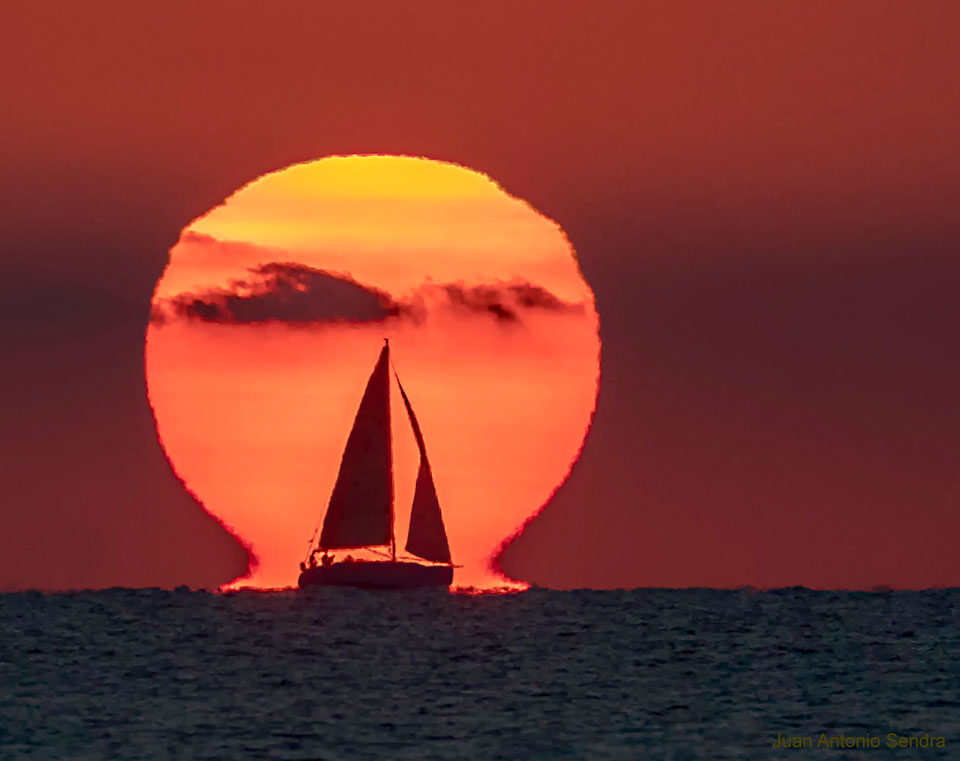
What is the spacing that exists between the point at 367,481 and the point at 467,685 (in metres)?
57.8

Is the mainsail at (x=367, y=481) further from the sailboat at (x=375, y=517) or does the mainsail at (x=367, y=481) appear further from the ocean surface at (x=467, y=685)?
the ocean surface at (x=467, y=685)

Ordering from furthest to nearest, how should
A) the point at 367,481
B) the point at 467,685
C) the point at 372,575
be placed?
the point at 372,575 → the point at 367,481 → the point at 467,685

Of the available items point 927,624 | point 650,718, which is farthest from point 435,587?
point 650,718

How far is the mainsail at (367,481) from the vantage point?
5187 inches

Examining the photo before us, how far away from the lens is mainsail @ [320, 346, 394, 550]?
132m

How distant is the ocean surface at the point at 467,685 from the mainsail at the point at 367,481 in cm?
700

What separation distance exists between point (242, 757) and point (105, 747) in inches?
169

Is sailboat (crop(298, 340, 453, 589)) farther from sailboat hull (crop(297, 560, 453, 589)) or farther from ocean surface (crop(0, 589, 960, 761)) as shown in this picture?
ocean surface (crop(0, 589, 960, 761))

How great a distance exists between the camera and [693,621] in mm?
123000

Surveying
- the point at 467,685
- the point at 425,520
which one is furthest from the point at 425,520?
the point at 467,685

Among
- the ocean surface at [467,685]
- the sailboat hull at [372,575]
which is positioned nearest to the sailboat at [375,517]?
the sailboat hull at [372,575]

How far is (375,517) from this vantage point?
135 m

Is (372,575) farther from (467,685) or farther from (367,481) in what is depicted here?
(467,685)

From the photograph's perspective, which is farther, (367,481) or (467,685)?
(367,481)
